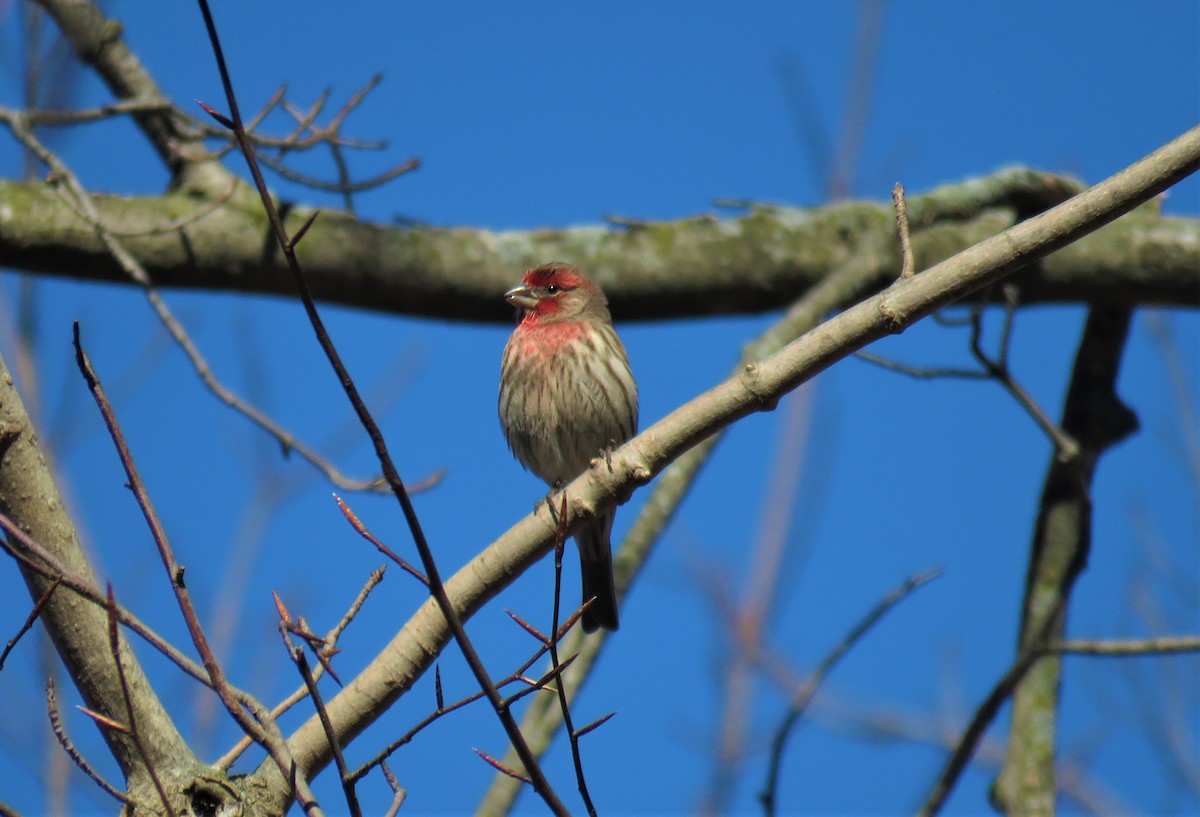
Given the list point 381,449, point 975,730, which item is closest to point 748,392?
point 381,449

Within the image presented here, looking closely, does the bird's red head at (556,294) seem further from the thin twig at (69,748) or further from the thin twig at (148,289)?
the thin twig at (69,748)

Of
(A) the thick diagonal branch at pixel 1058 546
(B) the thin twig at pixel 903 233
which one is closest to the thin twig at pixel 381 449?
(B) the thin twig at pixel 903 233

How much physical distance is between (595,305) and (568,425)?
0.64 metres

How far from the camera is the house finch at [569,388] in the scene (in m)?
6.11

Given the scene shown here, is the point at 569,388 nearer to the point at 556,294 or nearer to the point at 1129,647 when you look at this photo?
the point at 556,294

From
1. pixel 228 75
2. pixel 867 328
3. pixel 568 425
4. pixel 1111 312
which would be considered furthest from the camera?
pixel 1111 312

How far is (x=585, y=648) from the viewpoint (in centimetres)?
487

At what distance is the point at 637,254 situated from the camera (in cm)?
639

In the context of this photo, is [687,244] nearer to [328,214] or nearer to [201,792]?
[328,214]

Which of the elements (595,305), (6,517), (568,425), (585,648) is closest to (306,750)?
(6,517)

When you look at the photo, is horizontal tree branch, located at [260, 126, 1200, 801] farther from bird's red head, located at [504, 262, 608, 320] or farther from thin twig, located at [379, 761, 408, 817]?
bird's red head, located at [504, 262, 608, 320]

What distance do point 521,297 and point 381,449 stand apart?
3.90m

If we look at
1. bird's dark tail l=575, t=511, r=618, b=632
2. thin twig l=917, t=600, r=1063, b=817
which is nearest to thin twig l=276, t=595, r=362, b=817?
thin twig l=917, t=600, r=1063, b=817

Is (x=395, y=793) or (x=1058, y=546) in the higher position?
(x=1058, y=546)
